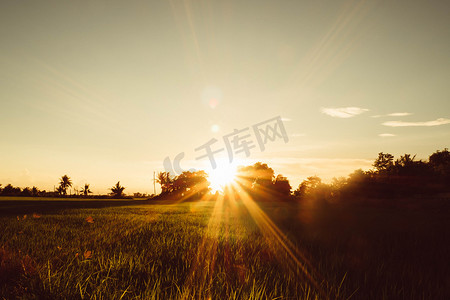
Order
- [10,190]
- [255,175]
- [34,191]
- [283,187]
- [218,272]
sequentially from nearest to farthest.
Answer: [218,272]
[283,187]
[255,175]
[10,190]
[34,191]

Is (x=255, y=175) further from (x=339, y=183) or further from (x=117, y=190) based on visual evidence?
(x=117, y=190)

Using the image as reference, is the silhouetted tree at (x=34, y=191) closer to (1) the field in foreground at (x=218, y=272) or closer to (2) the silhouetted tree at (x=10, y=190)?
(2) the silhouetted tree at (x=10, y=190)

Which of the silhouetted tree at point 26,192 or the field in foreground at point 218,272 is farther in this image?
the silhouetted tree at point 26,192

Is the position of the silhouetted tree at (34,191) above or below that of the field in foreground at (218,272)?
above

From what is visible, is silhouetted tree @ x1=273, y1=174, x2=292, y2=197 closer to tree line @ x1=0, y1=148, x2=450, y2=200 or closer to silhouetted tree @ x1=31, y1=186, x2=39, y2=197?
tree line @ x1=0, y1=148, x2=450, y2=200

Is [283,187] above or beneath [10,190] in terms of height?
beneath

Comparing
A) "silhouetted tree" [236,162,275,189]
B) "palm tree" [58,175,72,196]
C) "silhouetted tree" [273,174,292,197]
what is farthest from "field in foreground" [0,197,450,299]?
"palm tree" [58,175,72,196]

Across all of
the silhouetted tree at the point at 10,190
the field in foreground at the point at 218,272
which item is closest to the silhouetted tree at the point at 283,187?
the field in foreground at the point at 218,272

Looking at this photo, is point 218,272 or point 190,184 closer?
point 218,272

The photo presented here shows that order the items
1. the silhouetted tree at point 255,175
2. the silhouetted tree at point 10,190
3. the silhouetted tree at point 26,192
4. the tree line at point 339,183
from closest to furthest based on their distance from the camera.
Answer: the tree line at point 339,183 → the silhouetted tree at point 255,175 → the silhouetted tree at point 10,190 → the silhouetted tree at point 26,192

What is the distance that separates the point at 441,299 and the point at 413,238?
434cm

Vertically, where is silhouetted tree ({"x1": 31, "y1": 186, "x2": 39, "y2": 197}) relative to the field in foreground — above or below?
above

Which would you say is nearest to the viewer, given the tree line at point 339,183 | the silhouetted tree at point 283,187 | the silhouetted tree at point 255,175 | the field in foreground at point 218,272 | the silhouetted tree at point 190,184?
the field in foreground at point 218,272

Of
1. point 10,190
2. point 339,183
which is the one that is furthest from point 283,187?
point 10,190
